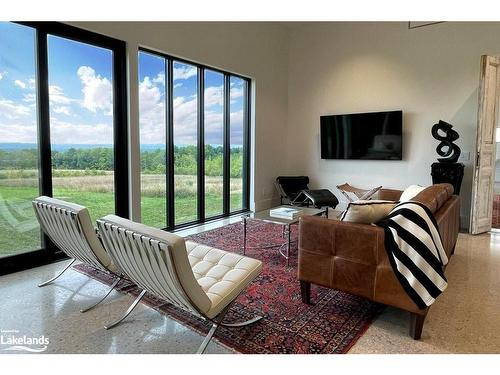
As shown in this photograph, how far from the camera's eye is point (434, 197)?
9.21 feet

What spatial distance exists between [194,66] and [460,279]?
4.36 metres

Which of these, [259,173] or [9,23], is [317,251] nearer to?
[9,23]

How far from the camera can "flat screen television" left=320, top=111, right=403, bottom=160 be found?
5.76 metres

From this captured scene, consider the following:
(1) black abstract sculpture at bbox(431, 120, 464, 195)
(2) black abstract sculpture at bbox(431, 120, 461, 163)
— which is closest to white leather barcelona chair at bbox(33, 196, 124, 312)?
(1) black abstract sculpture at bbox(431, 120, 464, 195)

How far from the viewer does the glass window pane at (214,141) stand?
18.0 feet

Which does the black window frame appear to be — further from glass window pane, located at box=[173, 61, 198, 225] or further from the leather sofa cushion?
the leather sofa cushion

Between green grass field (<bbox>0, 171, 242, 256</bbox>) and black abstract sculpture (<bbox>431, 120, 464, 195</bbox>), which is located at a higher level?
black abstract sculpture (<bbox>431, 120, 464, 195</bbox>)

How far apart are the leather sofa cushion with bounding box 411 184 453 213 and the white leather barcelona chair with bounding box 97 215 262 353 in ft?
4.56

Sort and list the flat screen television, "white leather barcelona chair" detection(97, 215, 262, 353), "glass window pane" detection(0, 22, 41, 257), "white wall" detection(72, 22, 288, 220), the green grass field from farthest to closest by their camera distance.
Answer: the flat screen television → "white wall" detection(72, 22, 288, 220) → the green grass field → "glass window pane" detection(0, 22, 41, 257) → "white leather barcelona chair" detection(97, 215, 262, 353)

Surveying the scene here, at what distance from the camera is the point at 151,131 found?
4.64m

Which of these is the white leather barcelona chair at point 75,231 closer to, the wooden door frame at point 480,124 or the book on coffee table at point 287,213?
the book on coffee table at point 287,213

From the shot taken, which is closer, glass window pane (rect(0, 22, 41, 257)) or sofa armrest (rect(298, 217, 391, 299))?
sofa armrest (rect(298, 217, 391, 299))

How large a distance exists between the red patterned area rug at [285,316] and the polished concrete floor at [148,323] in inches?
3.4

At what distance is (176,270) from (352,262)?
1.21 m
